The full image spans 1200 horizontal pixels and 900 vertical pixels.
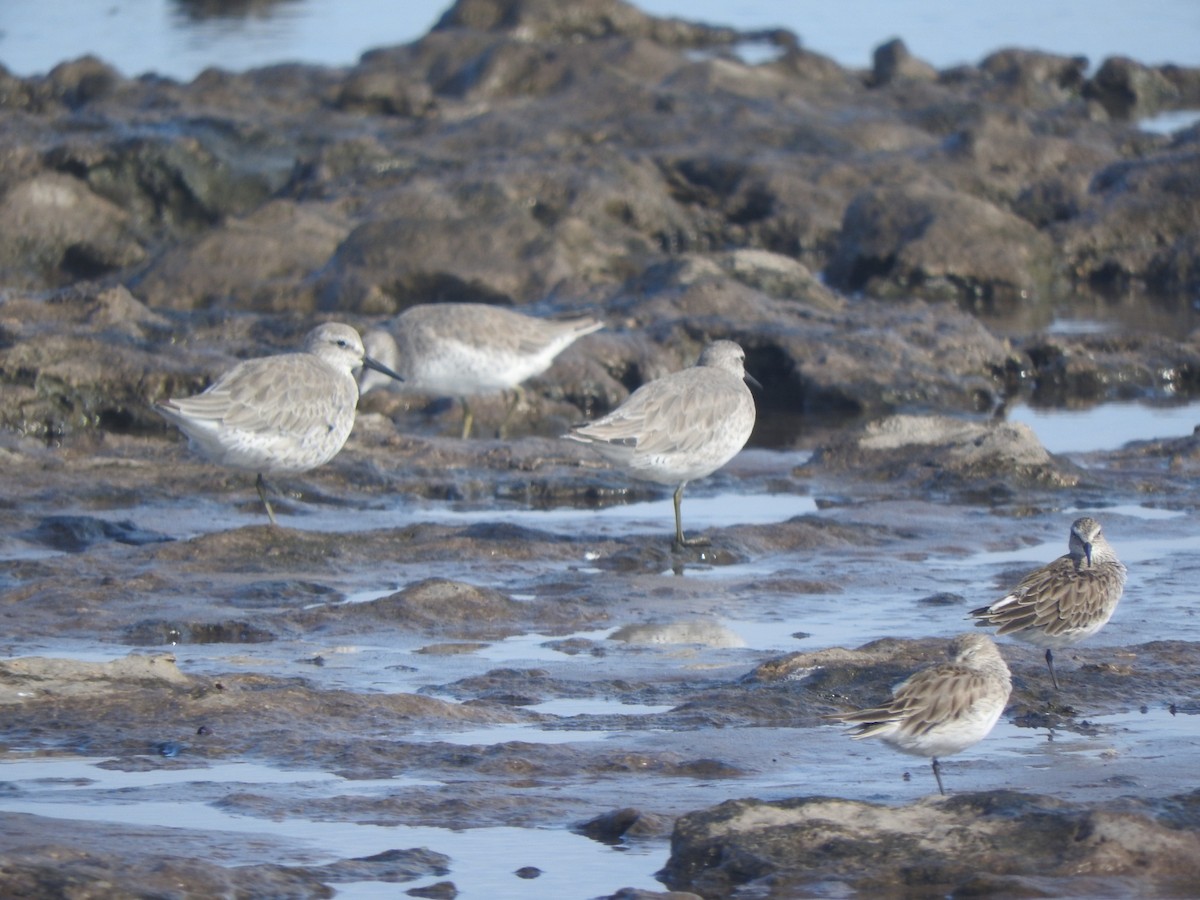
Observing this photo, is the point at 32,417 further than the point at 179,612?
Yes

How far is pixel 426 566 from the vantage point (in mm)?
10133

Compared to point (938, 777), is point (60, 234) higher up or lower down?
higher up

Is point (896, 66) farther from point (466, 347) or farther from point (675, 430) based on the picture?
point (675, 430)

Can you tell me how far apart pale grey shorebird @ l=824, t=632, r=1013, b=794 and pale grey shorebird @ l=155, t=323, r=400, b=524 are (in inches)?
195

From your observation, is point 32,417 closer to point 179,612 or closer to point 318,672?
point 179,612

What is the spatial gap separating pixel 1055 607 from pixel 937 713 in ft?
5.22

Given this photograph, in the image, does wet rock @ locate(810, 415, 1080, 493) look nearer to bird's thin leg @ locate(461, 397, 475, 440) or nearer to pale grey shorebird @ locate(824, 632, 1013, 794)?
bird's thin leg @ locate(461, 397, 475, 440)

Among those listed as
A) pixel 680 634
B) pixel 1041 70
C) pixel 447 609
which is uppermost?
pixel 1041 70

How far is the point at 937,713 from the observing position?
6.32 metres

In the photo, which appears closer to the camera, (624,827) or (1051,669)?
(624,827)

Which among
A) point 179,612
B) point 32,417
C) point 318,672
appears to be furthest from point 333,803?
point 32,417

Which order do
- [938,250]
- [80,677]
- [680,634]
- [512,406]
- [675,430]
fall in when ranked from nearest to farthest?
[80,677], [680,634], [675,430], [512,406], [938,250]

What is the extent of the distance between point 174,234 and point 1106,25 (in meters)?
29.2

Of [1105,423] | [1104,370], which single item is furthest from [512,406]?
[1104,370]
